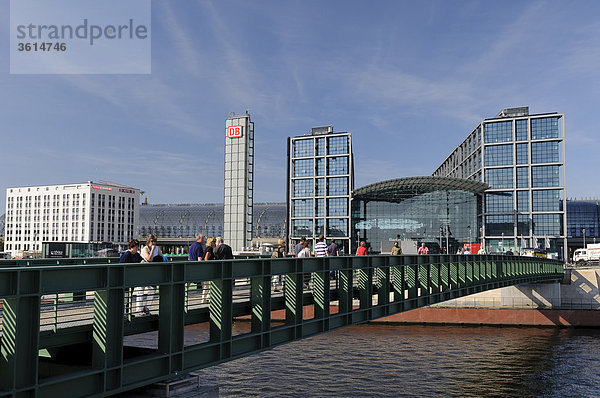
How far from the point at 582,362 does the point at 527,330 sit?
45.5 ft

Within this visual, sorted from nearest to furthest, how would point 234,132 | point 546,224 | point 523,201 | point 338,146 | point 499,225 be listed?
point 234,132 → point 546,224 → point 523,201 → point 499,225 → point 338,146

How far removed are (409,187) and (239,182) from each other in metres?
34.5

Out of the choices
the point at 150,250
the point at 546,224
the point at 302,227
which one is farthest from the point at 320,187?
the point at 150,250

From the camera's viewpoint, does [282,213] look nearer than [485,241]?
No

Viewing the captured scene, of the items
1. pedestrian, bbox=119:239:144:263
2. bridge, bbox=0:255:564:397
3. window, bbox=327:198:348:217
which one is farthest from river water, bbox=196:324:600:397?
window, bbox=327:198:348:217

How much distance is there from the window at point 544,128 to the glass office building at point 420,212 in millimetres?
14008

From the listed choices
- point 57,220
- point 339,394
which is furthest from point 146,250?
point 57,220

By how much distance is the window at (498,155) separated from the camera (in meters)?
108

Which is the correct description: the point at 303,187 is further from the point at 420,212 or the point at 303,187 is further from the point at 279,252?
the point at 279,252

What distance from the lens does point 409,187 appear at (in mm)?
108438

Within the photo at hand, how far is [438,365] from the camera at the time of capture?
100 feet

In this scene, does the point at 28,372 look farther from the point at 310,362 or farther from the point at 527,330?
the point at 527,330

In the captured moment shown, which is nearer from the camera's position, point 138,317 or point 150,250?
point 138,317

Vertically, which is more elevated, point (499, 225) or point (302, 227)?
point (499, 225)
